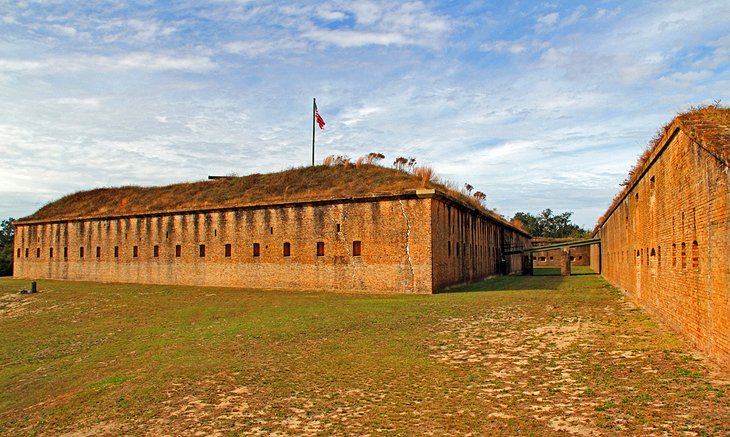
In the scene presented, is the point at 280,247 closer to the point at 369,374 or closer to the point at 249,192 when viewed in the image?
the point at 249,192

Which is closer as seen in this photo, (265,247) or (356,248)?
(356,248)

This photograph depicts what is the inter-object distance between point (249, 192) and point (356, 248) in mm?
9279

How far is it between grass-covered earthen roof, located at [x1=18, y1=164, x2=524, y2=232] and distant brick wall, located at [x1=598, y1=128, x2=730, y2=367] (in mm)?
9583

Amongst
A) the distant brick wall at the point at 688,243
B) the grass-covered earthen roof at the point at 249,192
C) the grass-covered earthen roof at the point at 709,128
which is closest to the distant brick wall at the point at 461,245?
the grass-covered earthen roof at the point at 249,192

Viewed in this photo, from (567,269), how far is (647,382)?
29296 millimetres

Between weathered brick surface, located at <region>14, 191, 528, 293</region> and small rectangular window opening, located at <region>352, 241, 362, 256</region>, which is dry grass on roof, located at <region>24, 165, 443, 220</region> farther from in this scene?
small rectangular window opening, located at <region>352, 241, 362, 256</region>

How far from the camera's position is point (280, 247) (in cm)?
2288

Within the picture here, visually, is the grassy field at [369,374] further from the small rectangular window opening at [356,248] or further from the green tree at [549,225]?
the green tree at [549,225]

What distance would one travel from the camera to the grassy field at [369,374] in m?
5.68

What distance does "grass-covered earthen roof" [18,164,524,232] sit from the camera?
73.3 ft

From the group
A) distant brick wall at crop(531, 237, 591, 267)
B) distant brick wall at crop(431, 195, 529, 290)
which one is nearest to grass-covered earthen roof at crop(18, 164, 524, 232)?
distant brick wall at crop(431, 195, 529, 290)

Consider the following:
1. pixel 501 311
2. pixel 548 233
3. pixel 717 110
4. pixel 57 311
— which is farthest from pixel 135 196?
pixel 548 233

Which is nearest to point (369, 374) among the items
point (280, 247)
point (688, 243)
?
point (688, 243)

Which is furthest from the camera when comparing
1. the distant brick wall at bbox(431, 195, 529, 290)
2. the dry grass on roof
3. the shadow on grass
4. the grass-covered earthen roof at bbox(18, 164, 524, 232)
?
the dry grass on roof
